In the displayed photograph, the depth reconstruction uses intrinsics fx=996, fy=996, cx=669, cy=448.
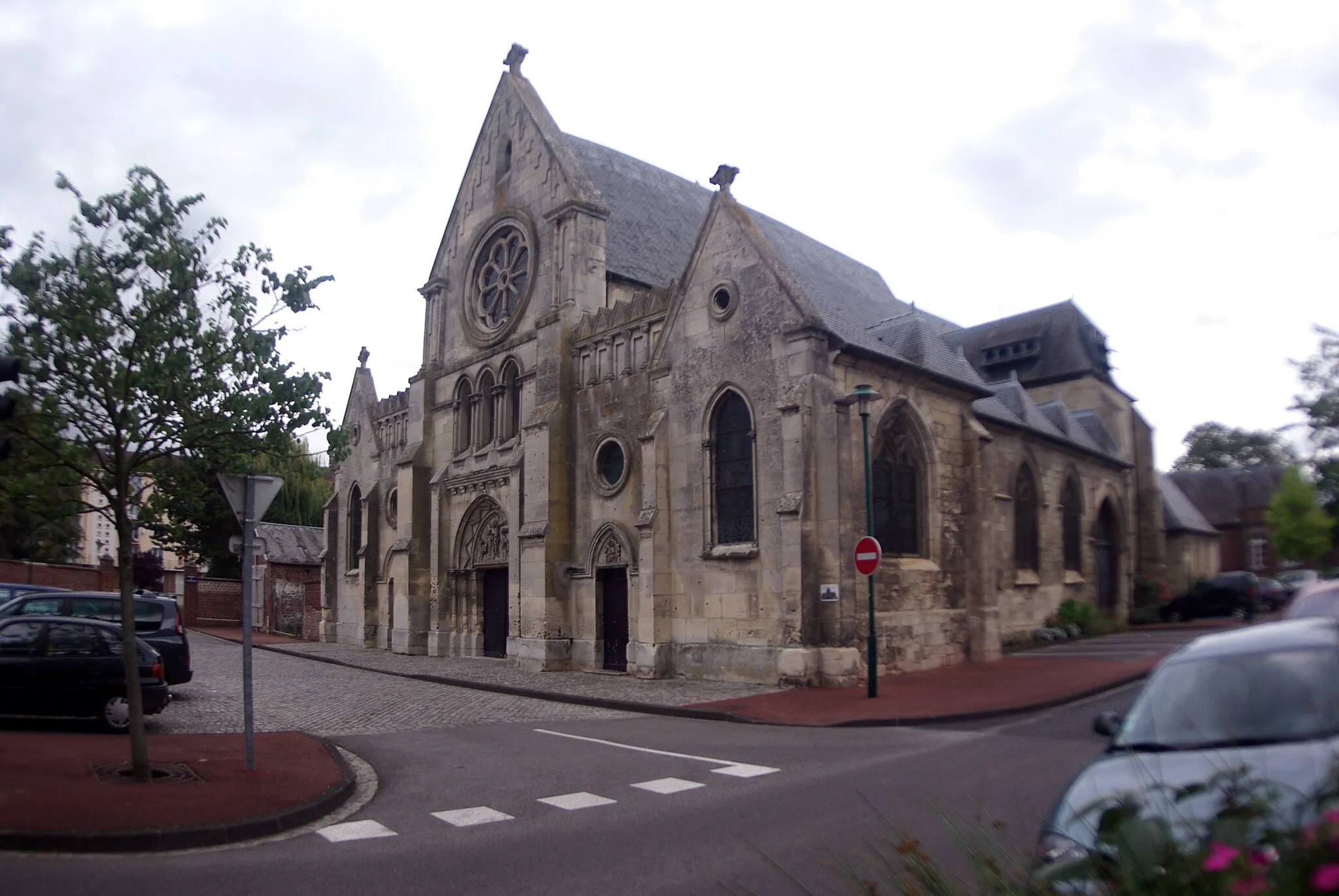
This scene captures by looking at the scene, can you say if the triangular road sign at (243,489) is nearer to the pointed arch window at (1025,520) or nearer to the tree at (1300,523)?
the tree at (1300,523)

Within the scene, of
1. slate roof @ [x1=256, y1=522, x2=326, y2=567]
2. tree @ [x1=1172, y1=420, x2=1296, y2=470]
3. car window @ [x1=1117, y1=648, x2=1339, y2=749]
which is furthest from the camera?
tree @ [x1=1172, y1=420, x2=1296, y2=470]

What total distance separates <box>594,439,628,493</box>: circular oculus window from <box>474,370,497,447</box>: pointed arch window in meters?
5.33

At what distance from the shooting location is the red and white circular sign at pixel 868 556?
52.0ft

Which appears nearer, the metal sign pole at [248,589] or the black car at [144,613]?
the metal sign pole at [248,589]

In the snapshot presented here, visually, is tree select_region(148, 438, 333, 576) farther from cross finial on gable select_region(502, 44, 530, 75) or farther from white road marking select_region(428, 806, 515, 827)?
cross finial on gable select_region(502, 44, 530, 75)

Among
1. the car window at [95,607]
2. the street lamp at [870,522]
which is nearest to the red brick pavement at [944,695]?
the street lamp at [870,522]

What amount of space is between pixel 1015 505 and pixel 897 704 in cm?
1304

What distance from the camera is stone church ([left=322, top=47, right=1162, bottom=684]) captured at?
18375 mm

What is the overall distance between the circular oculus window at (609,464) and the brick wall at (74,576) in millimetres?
26103

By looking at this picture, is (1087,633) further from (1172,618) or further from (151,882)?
(151,882)

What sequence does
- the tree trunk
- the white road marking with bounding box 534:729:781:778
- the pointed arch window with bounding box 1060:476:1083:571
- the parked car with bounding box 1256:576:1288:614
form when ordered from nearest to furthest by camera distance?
the tree trunk, the white road marking with bounding box 534:729:781:778, the parked car with bounding box 1256:576:1288:614, the pointed arch window with bounding box 1060:476:1083:571

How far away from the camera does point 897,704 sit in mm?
14992

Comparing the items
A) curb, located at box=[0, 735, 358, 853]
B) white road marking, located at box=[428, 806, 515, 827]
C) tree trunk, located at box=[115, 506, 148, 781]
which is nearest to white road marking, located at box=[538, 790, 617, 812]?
white road marking, located at box=[428, 806, 515, 827]

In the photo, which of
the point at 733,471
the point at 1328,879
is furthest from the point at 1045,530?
the point at 1328,879
